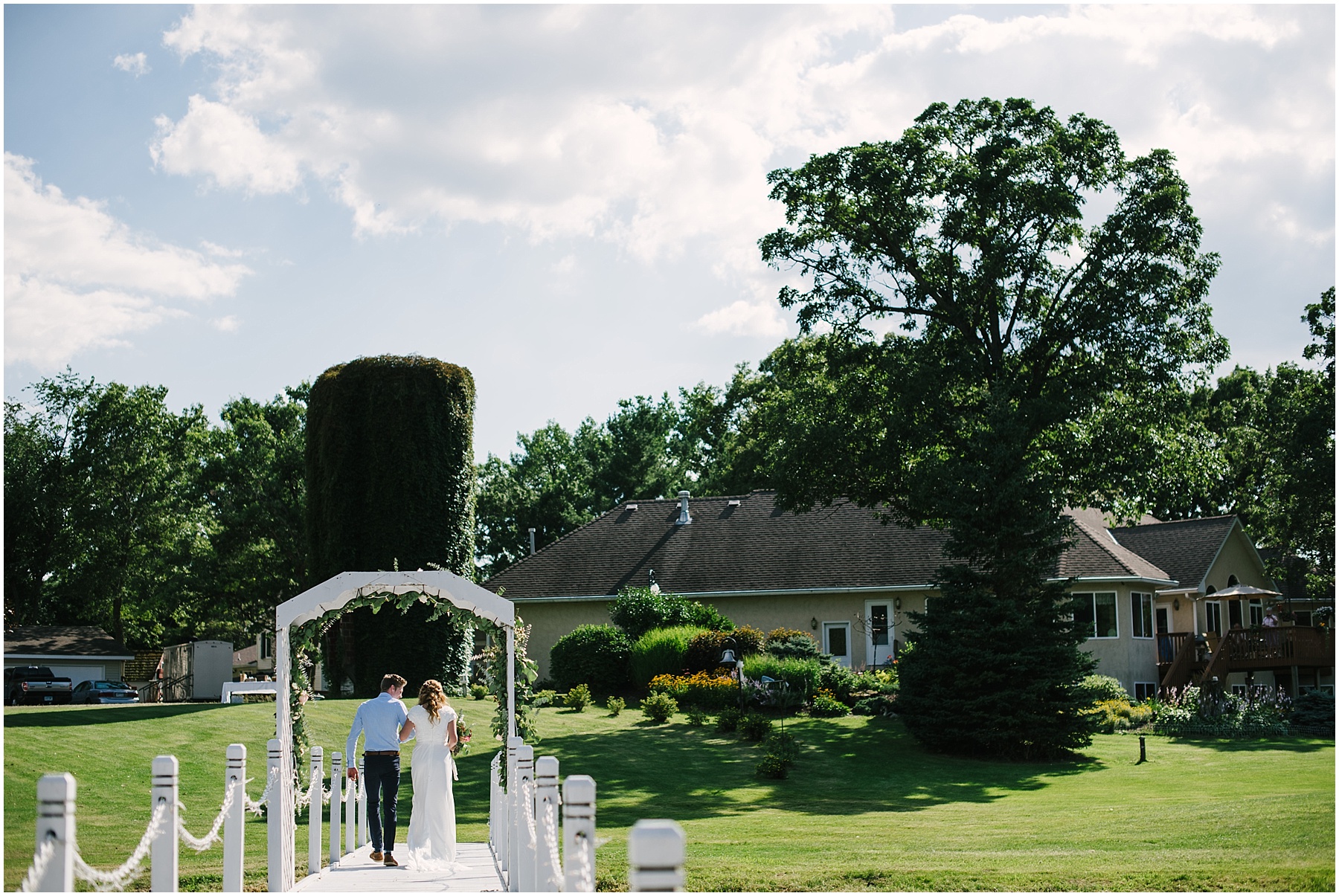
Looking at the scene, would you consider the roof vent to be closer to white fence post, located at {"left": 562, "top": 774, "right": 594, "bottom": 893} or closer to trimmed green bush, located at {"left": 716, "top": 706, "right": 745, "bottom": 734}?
trimmed green bush, located at {"left": 716, "top": 706, "right": 745, "bottom": 734}

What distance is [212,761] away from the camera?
1989 centimetres

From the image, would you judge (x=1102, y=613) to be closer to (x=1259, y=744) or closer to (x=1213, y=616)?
(x=1213, y=616)

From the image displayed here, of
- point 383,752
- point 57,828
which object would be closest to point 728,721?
point 383,752

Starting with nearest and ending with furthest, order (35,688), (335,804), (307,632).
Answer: (335,804), (307,632), (35,688)

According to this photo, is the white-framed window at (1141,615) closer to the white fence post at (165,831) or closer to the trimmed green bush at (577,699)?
the trimmed green bush at (577,699)

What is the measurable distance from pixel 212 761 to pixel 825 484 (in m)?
15.0

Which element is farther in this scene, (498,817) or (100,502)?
(100,502)

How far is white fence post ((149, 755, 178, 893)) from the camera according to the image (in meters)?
8.41

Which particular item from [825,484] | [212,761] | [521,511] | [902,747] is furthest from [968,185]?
[521,511]

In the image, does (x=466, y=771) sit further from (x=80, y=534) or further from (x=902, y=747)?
(x=80, y=534)

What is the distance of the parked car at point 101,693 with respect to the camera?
146ft

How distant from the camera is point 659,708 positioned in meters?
26.7

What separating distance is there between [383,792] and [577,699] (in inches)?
A: 650

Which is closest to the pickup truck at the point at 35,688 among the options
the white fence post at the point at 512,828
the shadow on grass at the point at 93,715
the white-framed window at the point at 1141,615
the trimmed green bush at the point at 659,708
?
the shadow on grass at the point at 93,715
